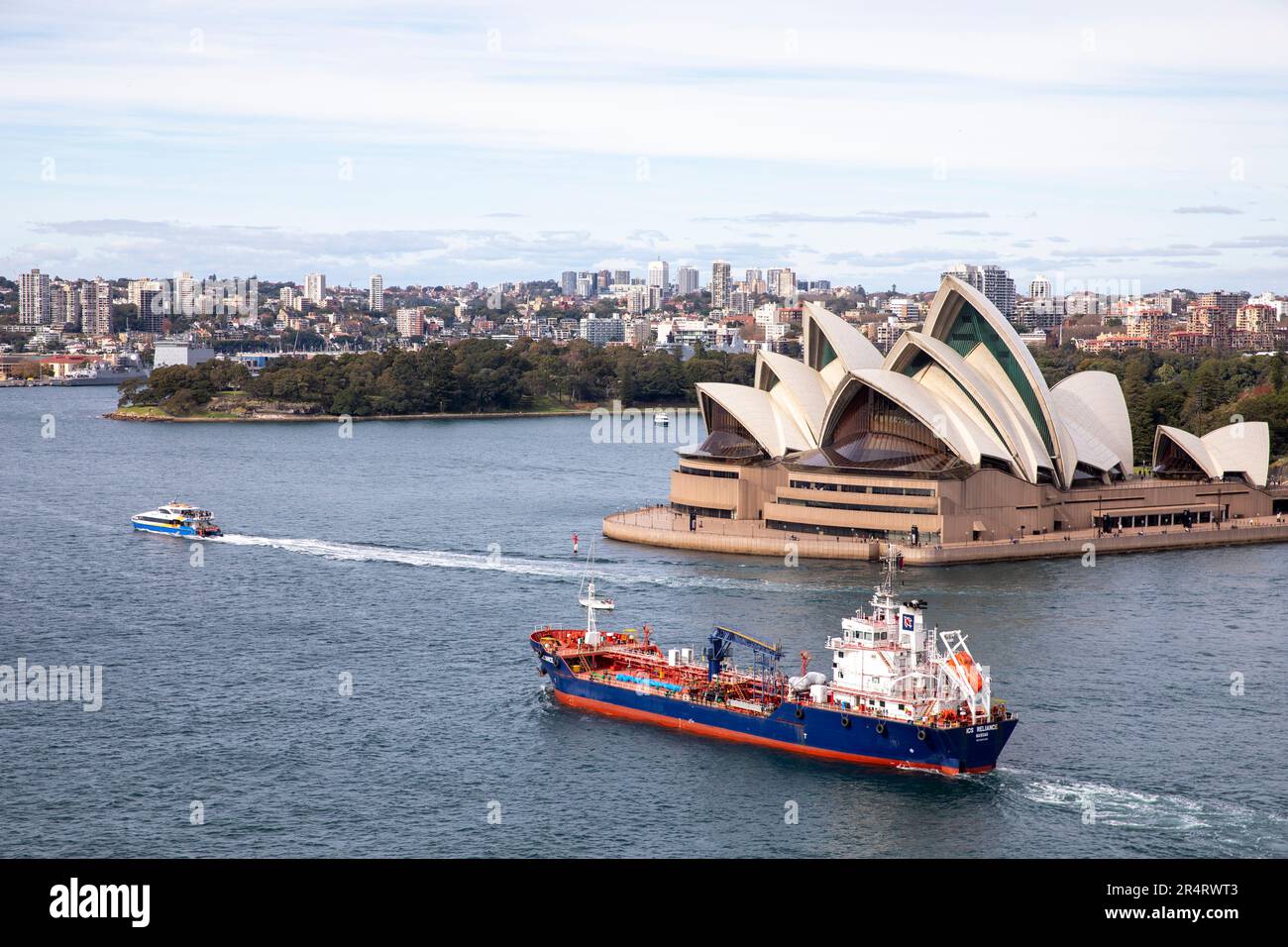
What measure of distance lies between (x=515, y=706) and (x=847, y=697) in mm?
6491

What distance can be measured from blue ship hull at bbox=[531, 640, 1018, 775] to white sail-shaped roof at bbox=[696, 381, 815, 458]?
2473 centimetres

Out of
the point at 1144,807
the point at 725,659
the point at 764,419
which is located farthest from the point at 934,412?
the point at 1144,807

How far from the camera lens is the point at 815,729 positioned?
27625mm

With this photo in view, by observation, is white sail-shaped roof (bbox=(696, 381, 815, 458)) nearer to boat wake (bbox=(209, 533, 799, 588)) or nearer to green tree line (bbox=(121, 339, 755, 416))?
boat wake (bbox=(209, 533, 799, 588))

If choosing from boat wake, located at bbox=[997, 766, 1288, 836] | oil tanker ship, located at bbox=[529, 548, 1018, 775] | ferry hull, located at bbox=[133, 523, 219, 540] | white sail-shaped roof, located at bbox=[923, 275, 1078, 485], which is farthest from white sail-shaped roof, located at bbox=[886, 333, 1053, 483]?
boat wake, located at bbox=[997, 766, 1288, 836]

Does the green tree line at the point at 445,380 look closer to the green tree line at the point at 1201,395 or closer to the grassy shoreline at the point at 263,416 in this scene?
the grassy shoreline at the point at 263,416

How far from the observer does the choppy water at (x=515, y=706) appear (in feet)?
77.9

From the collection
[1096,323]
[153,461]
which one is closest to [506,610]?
[153,461]

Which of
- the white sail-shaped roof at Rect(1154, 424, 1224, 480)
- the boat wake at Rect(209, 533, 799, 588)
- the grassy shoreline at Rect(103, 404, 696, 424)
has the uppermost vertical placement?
the white sail-shaped roof at Rect(1154, 424, 1224, 480)

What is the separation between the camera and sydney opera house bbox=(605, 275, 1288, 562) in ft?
164

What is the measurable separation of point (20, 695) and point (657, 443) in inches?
2562

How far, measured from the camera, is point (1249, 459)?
56.8 meters

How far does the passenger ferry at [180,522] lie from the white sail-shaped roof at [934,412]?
67.6 feet
